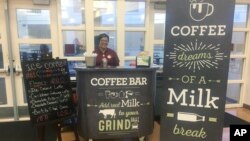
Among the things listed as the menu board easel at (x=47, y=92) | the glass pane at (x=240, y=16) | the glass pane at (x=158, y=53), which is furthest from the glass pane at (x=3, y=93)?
the glass pane at (x=240, y=16)

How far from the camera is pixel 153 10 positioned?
3975mm

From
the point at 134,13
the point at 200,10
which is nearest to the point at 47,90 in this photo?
the point at 200,10

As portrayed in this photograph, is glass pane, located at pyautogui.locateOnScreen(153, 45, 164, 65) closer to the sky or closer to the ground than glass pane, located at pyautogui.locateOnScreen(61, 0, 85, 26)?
closer to the ground

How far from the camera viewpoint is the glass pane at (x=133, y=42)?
13.2 feet

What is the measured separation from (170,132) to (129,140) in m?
0.95

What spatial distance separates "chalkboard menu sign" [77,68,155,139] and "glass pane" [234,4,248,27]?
2834 millimetres

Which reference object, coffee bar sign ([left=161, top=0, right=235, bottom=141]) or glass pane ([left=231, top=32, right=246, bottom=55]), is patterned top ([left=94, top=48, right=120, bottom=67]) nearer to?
coffee bar sign ([left=161, top=0, right=235, bottom=141])

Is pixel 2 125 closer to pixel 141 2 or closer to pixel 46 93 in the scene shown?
pixel 46 93

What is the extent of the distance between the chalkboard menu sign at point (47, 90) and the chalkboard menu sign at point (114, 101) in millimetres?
200

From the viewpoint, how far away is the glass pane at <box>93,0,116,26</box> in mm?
3814

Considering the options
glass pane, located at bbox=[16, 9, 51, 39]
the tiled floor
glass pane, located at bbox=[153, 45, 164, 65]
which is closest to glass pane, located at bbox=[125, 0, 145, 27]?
glass pane, located at bbox=[153, 45, 164, 65]

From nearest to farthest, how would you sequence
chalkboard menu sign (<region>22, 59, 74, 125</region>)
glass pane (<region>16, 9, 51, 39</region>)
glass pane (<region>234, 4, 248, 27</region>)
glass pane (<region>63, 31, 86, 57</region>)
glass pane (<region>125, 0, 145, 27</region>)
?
1. chalkboard menu sign (<region>22, 59, 74, 125</region>)
2. glass pane (<region>16, 9, 51, 39</region>)
3. glass pane (<region>63, 31, 86, 57</region>)
4. glass pane (<region>125, 0, 145, 27</region>)
5. glass pane (<region>234, 4, 248, 27</region>)

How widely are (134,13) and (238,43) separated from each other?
235 cm

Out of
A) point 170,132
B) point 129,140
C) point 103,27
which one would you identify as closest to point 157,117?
point 129,140
